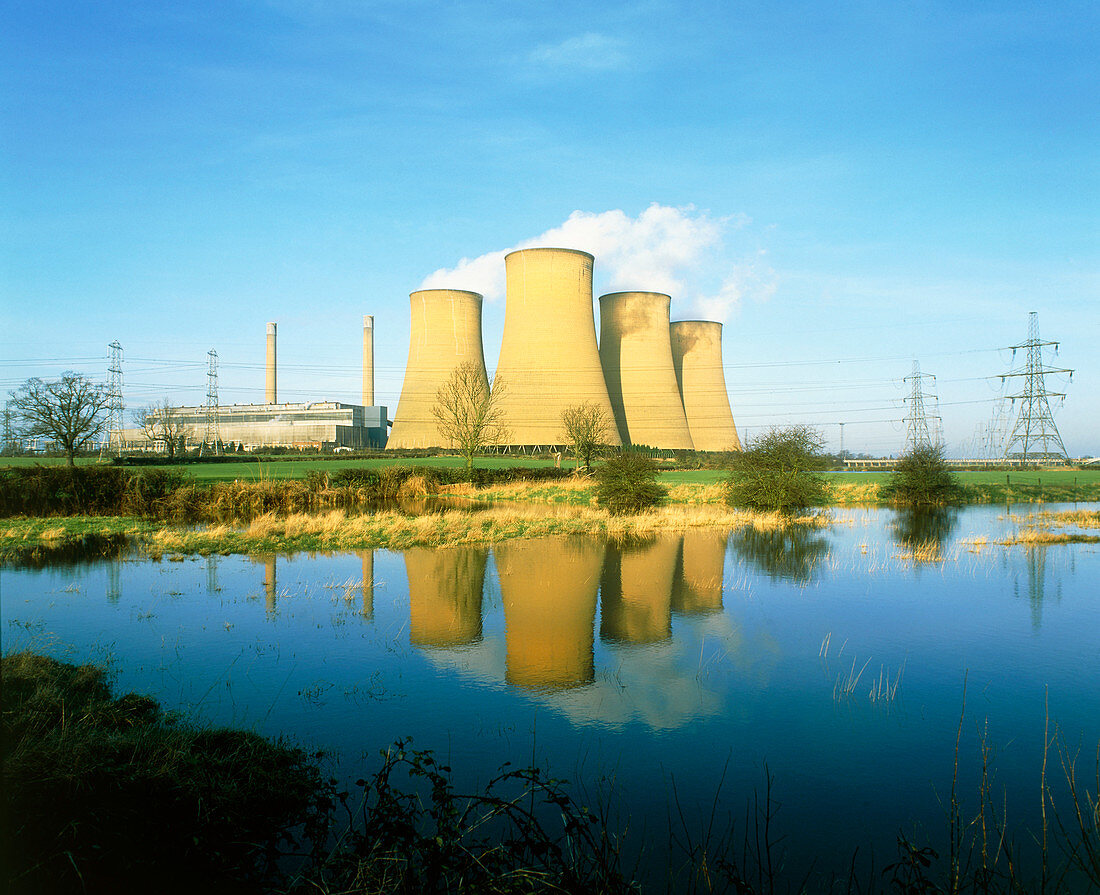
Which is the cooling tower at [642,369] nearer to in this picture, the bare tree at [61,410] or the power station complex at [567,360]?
the power station complex at [567,360]

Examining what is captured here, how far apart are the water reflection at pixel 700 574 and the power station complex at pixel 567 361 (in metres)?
11.4

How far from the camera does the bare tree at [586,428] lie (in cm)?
2688

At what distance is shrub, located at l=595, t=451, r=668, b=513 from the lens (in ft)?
51.1

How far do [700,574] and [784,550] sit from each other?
2.81 m

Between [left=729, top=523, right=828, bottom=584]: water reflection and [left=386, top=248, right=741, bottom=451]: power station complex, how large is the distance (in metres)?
15.7

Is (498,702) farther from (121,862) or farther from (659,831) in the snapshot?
(121,862)

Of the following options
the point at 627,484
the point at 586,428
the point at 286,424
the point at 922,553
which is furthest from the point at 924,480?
the point at 286,424

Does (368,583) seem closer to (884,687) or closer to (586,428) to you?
(884,687)

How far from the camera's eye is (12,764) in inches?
109

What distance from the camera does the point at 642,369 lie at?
1363 inches

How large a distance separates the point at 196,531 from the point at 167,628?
6.39 metres

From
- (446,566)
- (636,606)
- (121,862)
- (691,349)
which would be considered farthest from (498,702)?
(691,349)

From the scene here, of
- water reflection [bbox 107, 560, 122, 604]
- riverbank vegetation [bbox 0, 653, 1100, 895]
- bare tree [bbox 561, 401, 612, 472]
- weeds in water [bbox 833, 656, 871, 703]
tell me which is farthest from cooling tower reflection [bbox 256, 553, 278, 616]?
bare tree [bbox 561, 401, 612, 472]

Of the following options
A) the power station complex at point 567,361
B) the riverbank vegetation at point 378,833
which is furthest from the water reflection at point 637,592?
the power station complex at point 567,361
